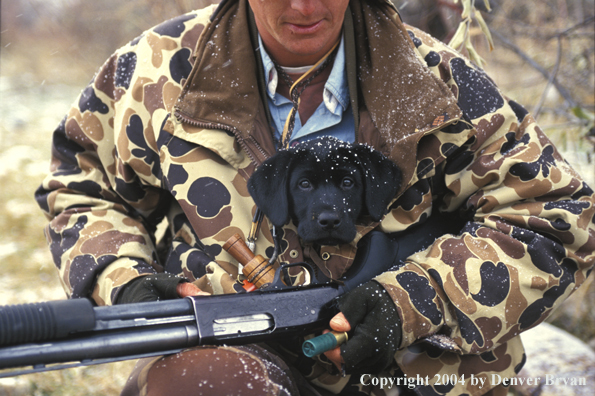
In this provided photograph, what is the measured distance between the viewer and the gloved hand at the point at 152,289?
183 cm

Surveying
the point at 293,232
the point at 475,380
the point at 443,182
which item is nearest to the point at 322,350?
the point at 293,232

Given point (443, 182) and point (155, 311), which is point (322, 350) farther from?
point (443, 182)

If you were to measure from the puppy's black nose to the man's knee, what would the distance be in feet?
1.53

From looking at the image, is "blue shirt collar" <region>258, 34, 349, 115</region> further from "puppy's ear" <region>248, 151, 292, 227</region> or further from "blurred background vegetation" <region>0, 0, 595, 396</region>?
"blurred background vegetation" <region>0, 0, 595, 396</region>

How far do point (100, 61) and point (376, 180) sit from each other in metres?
6.47

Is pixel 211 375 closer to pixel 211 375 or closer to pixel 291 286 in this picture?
pixel 211 375

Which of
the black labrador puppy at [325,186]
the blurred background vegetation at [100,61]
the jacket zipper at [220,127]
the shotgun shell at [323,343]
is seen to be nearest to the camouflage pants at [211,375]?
the shotgun shell at [323,343]

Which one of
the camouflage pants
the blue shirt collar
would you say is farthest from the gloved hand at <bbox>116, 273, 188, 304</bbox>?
the blue shirt collar

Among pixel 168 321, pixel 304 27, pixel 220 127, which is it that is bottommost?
pixel 168 321

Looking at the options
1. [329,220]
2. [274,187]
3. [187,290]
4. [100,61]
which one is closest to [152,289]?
[187,290]

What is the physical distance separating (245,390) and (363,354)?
1.22 ft

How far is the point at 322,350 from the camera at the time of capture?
1653mm

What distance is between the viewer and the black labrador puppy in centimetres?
180

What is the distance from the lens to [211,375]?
1.58 m
